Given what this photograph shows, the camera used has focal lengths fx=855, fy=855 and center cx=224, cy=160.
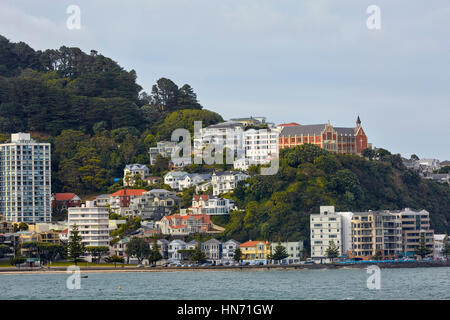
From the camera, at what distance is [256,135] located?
394 ft

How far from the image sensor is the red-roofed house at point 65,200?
4547 inches

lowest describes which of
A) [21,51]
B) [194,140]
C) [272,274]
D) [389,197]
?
[272,274]

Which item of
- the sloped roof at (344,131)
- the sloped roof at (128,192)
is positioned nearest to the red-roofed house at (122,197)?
the sloped roof at (128,192)

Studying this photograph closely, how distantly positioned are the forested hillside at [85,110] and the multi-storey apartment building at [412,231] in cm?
4096

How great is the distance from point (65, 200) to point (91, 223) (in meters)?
17.9

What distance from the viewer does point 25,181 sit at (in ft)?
372

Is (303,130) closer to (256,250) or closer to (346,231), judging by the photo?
(346,231)

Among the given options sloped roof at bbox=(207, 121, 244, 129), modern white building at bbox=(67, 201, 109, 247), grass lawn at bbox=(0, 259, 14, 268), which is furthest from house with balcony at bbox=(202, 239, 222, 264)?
sloped roof at bbox=(207, 121, 244, 129)

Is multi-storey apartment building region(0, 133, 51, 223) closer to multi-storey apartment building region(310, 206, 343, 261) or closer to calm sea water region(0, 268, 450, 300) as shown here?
calm sea water region(0, 268, 450, 300)

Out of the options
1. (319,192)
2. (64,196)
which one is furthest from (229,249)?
(64,196)

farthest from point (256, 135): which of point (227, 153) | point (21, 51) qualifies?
point (21, 51)
